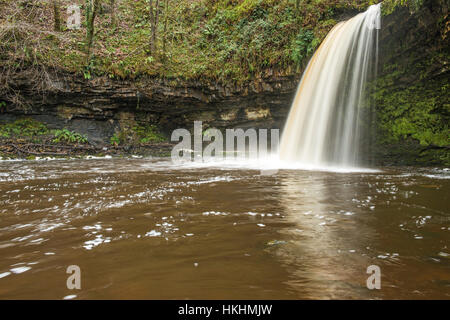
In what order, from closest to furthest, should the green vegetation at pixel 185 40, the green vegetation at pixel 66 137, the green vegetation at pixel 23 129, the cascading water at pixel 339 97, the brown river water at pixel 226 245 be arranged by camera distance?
1. the brown river water at pixel 226 245
2. the cascading water at pixel 339 97
3. the green vegetation at pixel 185 40
4. the green vegetation at pixel 23 129
5. the green vegetation at pixel 66 137

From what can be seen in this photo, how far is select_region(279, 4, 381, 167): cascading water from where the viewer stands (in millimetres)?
8562

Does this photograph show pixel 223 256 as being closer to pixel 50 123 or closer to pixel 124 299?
pixel 124 299

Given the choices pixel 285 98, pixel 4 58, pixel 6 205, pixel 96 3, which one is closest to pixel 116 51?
pixel 96 3

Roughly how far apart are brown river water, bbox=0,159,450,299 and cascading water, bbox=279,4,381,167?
17.6 ft

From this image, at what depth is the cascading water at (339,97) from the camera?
8.56 meters

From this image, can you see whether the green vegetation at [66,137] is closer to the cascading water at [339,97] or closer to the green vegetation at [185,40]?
the green vegetation at [185,40]

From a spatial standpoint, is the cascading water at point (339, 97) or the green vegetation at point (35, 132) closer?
the cascading water at point (339, 97)

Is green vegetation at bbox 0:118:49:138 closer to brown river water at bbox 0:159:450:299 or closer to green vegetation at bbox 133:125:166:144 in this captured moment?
green vegetation at bbox 133:125:166:144

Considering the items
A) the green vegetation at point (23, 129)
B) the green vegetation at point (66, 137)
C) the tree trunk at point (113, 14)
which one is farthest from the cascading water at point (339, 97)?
the tree trunk at point (113, 14)

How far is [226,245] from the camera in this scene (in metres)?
2.02

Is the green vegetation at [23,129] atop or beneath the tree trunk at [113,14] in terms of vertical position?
beneath

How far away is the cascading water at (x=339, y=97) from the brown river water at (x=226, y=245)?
5371 mm

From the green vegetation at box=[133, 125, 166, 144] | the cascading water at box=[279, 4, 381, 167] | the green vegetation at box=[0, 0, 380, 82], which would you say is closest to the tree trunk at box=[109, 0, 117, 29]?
the green vegetation at box=[0, 0, 380, 82]

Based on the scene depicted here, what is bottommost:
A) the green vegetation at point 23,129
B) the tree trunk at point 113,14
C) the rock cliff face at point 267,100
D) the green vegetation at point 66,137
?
the green vegetation at point 66,137
